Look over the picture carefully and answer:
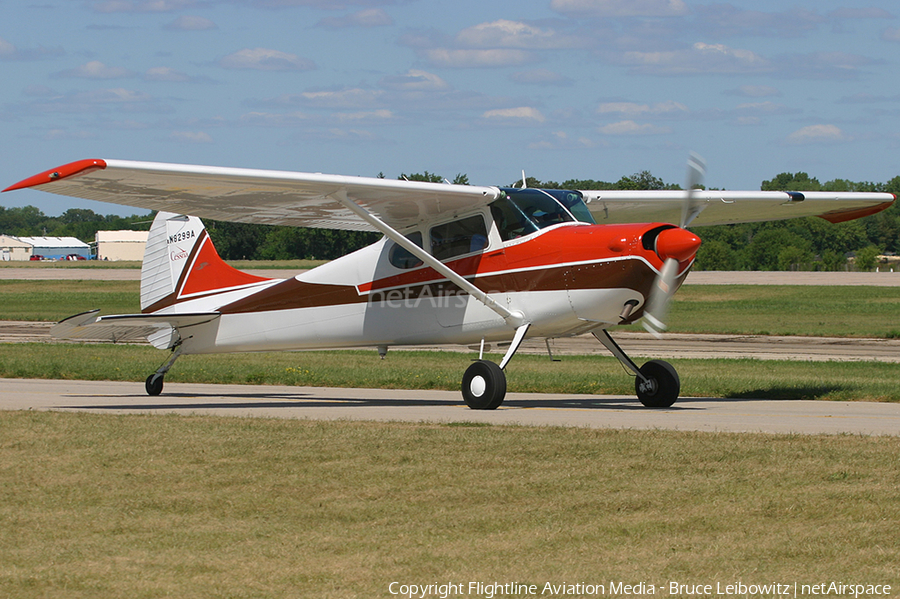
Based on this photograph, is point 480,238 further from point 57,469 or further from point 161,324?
point 57,469

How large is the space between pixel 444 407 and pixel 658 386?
2942 millimetres

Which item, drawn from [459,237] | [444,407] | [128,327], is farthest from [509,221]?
[128,327]

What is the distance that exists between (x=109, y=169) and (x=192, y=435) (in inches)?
125

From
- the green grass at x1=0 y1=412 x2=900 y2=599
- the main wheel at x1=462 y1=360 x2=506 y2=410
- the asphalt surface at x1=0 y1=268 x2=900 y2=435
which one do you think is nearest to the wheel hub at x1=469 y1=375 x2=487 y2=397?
the main wheel at x1=462 y1=360 x2=506 y2=410

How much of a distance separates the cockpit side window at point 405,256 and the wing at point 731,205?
2.68 meters

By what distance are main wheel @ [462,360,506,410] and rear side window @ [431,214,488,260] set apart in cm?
162

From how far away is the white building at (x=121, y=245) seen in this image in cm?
16762

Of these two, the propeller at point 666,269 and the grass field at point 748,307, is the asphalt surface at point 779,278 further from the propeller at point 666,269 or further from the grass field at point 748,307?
the propeller at point 666,269

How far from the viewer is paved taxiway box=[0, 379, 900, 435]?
449 inches

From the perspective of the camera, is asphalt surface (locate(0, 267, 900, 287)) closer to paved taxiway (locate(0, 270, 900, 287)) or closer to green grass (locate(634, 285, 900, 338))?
paved taxiway (locate(0, 270, 900, 287))

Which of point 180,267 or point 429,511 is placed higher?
point 180,267

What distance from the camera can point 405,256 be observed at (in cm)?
1470

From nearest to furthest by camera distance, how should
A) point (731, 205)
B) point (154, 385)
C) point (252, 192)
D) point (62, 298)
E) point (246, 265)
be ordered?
1. point (252, 192)
2. point (154, 385)
3. point (731, 205)
4. point (62, 298)
5. point (246, 265)

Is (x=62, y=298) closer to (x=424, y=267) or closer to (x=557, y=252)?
(x=424, y=267)
